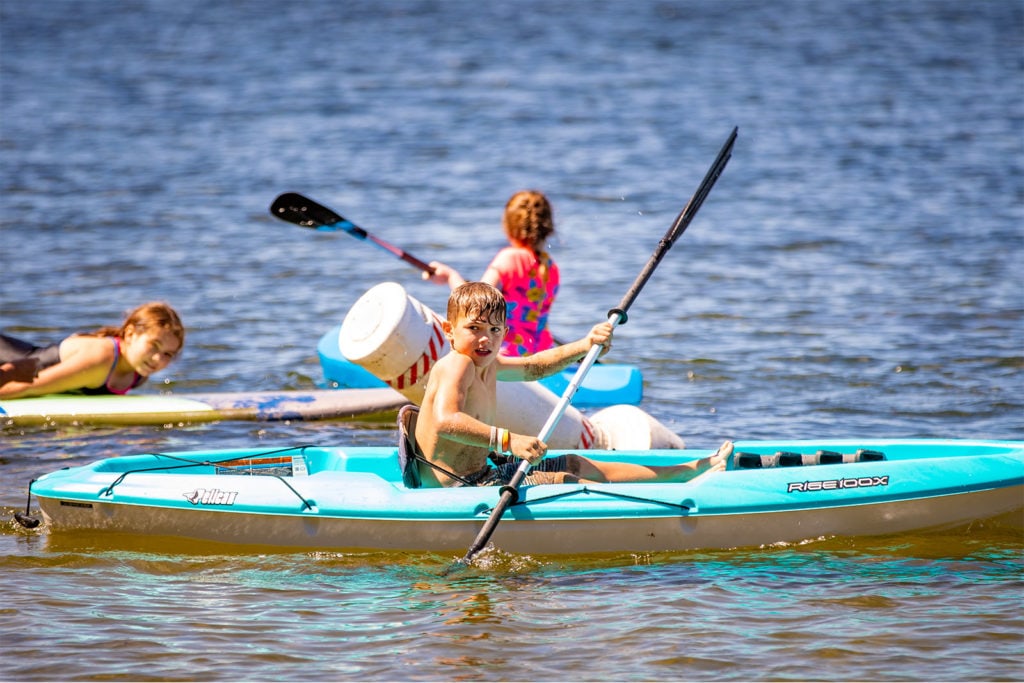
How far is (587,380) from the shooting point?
7836mm

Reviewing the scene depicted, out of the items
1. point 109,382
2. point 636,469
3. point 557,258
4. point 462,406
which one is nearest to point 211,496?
point 462,406

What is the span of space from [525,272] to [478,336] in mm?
2157

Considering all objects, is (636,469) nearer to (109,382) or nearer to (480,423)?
(480,423)

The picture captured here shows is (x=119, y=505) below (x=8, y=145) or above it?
below

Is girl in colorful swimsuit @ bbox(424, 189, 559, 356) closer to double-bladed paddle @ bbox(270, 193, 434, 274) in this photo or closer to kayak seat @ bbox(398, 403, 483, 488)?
double-bladed paddle @ bbox(270, 193, 434, 274)

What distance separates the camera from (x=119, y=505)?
5.27 m

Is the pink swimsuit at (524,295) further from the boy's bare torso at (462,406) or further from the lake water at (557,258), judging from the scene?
the boy's bare torso at (462,406)

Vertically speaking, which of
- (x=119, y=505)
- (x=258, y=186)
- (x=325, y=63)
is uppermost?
(x=325, y=63)

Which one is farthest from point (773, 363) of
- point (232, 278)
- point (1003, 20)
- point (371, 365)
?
point (1003, 20)

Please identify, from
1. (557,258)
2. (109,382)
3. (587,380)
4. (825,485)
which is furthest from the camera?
(557,258)

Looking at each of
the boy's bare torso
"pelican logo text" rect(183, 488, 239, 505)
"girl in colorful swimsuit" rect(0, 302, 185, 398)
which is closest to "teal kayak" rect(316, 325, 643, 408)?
"girl in colorful swimsuit" rect(0, 302, 185, 398)

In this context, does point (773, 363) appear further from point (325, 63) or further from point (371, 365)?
point (325, 63)

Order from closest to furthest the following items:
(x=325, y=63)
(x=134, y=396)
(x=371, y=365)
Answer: (x=371, y=365) < (x=134, y=396) < (x=325, y=63)

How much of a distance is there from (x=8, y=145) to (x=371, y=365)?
1231 cm
